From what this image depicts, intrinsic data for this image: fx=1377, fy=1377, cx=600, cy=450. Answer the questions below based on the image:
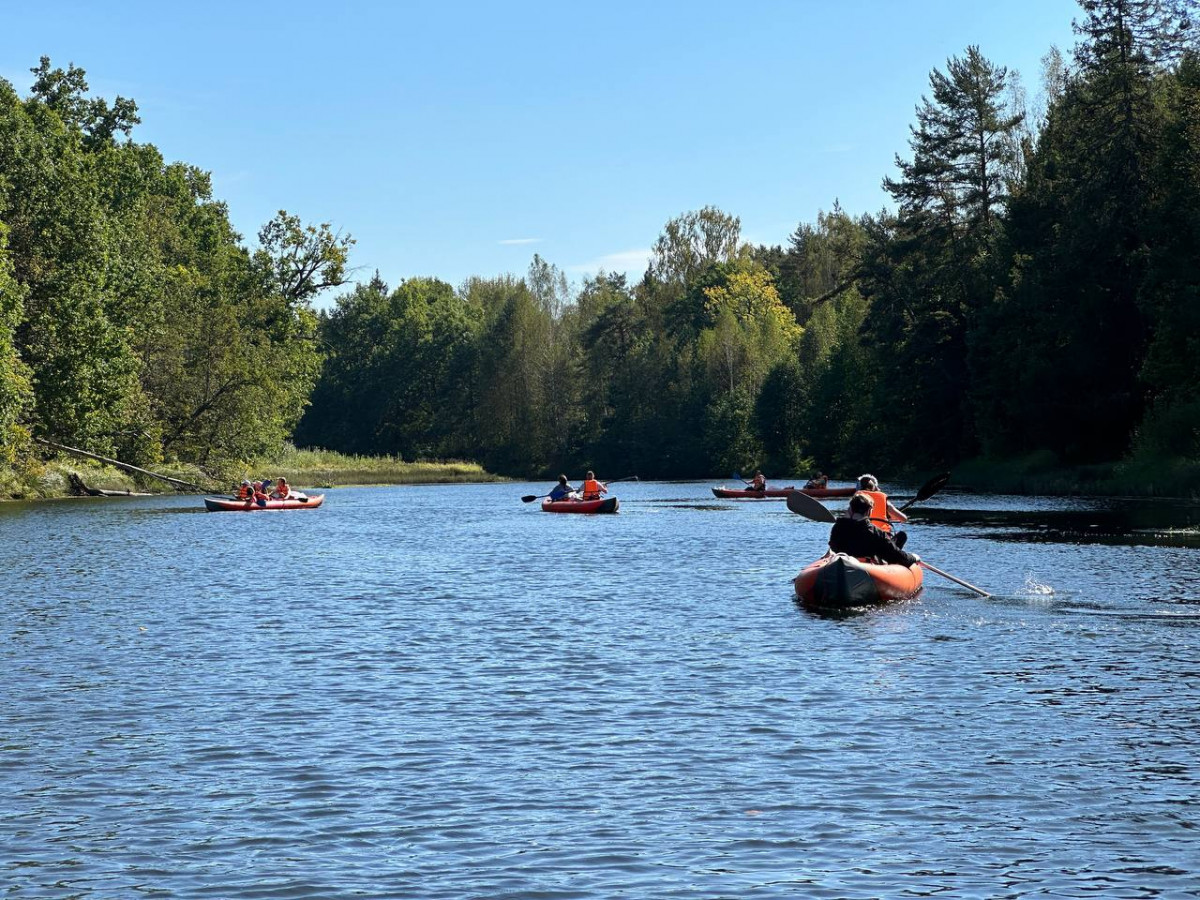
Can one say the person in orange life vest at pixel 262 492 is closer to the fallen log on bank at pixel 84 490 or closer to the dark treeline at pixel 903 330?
the fallen log on bank at pixel 84 490

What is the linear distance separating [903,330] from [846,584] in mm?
54608

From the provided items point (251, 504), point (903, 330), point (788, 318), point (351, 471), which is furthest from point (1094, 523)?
point (788, 318)

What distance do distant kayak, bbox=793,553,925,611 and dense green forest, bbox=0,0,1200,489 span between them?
2768cm

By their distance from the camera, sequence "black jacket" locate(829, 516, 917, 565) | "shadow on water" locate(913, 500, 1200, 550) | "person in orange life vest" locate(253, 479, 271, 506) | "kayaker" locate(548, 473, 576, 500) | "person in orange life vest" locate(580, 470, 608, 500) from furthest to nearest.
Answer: "kayaker" locate(548, 473, 576, 500) → "person in orange life vest" locate(253, 479, 271, 506) → "person in orange life vest" locate(580, 470, 608, 500) → "shadow on water" locate(913, 500, 1200, 550) → "black jacket" locate(829, 516, 917, 565)

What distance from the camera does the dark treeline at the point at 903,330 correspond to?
172 ft

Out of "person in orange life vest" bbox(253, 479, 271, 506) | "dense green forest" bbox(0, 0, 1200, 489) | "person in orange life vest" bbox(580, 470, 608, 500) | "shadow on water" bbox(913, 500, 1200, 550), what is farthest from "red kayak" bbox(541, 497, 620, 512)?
"dense green forest" bbox(0, 0, 1200, 489)

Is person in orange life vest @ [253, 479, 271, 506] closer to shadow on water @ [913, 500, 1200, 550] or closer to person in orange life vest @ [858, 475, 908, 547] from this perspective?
shadow on water @ [913, 500, 1200, 550]

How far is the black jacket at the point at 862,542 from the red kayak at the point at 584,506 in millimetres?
27607

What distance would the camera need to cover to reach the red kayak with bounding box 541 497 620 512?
49.2 metres

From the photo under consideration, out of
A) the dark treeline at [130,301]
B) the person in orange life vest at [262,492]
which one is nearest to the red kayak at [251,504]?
the person in orange life vest at [262,492]

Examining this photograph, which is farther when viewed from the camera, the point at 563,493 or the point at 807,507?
the point at 563,493

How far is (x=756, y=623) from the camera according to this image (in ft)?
63.0

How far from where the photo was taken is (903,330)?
72688 millimetres

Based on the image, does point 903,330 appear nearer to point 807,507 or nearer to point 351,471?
point 351,471
